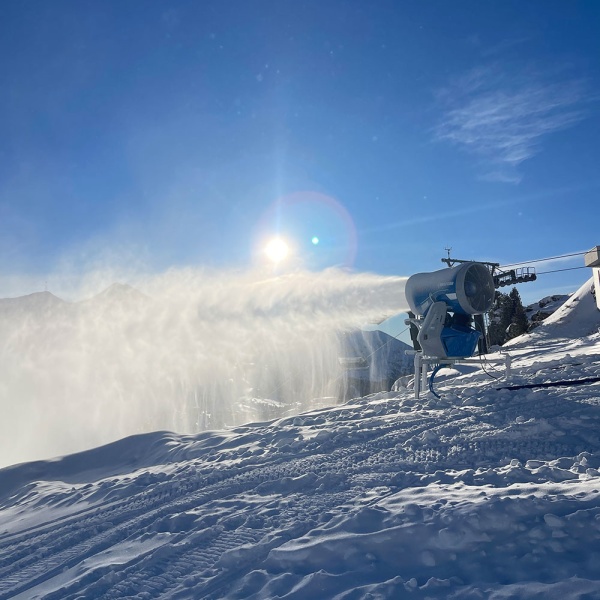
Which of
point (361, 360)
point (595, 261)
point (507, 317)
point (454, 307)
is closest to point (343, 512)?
point (454, 307)

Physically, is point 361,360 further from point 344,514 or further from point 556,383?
point 344,514

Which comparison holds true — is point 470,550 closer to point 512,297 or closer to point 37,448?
point 37,448

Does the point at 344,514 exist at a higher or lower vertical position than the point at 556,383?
lower

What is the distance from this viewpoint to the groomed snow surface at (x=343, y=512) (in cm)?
347

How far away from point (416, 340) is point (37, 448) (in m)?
19.9

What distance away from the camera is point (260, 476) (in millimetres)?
6383

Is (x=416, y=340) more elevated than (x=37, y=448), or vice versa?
(x=416, y=340)

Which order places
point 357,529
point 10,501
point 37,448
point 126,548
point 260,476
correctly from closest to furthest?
point 357,529, point 126,548, point 260,476, point 10,501, point 37,448

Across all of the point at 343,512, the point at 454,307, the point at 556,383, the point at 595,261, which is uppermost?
the point at 595,261

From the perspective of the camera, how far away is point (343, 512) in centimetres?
465

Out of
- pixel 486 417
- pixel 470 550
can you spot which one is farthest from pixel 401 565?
pixel 486 417

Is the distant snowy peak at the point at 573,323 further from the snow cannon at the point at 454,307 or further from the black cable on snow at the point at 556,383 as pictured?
the black cable on snow at the point at 556,383

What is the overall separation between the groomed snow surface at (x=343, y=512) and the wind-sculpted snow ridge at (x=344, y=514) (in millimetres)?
19

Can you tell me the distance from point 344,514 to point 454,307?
23.3ft
